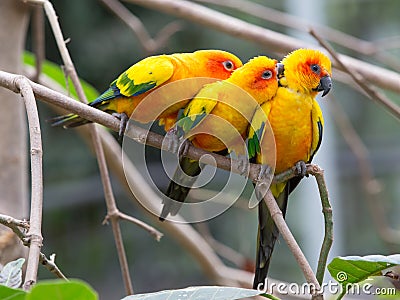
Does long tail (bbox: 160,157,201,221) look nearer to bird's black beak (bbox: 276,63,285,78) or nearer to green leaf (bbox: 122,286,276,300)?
bird's black beak (bbox: 276,63,285,78)

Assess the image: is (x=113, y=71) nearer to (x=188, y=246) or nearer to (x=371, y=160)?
(x=371, y=160)

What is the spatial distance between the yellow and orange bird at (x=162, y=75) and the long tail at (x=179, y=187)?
0.21ft

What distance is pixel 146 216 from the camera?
2162 mm

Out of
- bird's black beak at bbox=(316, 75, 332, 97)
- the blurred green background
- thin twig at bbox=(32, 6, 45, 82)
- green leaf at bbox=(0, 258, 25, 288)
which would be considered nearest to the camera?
green leaf at bbox=(0, 258, 25, 288)

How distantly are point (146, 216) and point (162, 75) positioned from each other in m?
1.36

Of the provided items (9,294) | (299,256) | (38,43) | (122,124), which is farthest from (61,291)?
(38,43)

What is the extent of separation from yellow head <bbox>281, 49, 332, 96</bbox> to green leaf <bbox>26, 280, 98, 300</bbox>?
0.50 m

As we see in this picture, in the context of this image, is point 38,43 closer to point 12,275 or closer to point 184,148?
point 184,148

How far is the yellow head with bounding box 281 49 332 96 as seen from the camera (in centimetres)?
79

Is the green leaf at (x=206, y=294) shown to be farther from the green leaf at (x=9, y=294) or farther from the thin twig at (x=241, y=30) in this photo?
the thin twig at (x=241, y=30)

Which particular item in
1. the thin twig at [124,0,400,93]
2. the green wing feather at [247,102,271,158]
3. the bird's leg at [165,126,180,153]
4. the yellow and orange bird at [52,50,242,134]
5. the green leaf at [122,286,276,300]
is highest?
the thin twig at [124,0,400,93]

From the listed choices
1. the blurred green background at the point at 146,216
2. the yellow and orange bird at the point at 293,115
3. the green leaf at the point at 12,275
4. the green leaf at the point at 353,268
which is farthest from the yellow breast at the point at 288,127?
the blurred green background at the point at 146,216

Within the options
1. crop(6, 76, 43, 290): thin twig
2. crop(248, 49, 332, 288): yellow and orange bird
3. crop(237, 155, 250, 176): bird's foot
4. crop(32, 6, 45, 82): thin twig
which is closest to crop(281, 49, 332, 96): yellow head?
crop(248, 49, 332, 288): yellow and orange bird

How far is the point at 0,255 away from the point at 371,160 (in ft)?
5.24
